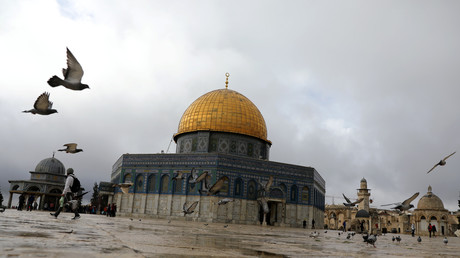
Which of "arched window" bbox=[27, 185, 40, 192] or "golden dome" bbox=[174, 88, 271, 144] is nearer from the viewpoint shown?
"golden dome" bbox=[174, 88, 271, 144]

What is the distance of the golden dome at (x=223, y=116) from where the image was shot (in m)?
35.4

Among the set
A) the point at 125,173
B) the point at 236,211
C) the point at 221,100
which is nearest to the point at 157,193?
the point at 125,173

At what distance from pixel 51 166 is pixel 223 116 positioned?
29458 mm

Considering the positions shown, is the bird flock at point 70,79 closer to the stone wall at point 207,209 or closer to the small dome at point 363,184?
the stone wall at point 207,209

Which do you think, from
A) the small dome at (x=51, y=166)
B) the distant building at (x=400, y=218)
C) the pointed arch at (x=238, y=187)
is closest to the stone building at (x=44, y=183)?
the small dome at (x=51, y=166)

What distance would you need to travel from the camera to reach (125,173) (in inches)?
1364

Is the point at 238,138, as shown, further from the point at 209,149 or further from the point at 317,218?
the point at 317,218

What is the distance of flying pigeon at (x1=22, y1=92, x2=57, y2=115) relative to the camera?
8.86m

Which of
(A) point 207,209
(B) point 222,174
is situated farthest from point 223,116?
(A) point 207,209

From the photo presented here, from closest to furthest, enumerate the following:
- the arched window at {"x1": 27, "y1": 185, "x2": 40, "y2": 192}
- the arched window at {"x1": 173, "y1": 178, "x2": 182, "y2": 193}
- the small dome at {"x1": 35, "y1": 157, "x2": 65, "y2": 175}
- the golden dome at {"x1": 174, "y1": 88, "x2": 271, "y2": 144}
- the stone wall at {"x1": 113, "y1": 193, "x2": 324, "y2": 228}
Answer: the stone wall at {"x1": 113, "y1": 193, "x2": 324, "y2": 228}
the arched window at {"x1": 173, "y1": 178, "x2": 182, "y2": 193}
the golden dome at {"x1": 174, "y1": 88, "x2": 271, "y2": 144}
the arched window at {"x1": 27, "y1": 185, "x2": 40, "y2": 192}
the small dome at {"x1": 35, "y1": 157, "x2": 65, "y2": 175}

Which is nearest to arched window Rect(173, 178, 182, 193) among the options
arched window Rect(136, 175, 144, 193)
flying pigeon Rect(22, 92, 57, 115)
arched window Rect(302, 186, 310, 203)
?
arched window Rect(136, 175, 144, 193)

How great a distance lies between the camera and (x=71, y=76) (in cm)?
830

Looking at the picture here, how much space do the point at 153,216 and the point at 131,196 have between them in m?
3.24

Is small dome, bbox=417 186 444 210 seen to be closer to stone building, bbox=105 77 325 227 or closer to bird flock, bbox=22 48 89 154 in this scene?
stone building, bbox=105 77 325 227
